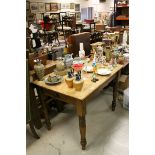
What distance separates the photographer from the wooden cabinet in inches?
220

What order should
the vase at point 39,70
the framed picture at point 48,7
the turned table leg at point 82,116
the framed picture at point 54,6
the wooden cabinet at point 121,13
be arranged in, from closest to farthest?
the turned table leg at point 82,116
the vase at point 39,70
the wooden cabinet at point 121,13
the framed picture at point 48,7
the framed picture at point 54,6

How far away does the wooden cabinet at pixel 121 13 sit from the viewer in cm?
558

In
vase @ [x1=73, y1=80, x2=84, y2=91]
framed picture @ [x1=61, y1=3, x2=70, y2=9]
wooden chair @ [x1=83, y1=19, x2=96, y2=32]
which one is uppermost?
framed picture @ [x1=61, y1=3, x2=70, y2=9]

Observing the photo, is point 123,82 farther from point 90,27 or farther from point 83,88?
point 90,27

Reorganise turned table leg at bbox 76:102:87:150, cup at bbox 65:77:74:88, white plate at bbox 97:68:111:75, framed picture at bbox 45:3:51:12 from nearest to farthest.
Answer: turned table leg at bbox 76:102:87:150 → cup at bbox 65:77:74:88 → white plate at bbox 97:68:111:75 → framed picture at bbox 45:3:51:12

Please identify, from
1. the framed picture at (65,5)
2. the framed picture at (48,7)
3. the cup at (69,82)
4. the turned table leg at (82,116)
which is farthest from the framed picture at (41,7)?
the turned table leg at (82,116)

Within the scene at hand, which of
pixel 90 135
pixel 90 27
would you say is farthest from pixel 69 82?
pixel 90 27

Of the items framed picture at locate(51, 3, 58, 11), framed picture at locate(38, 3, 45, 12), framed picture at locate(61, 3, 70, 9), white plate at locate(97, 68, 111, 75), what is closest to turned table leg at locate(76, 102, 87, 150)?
white plate at locate(97, 68, 111, 75)

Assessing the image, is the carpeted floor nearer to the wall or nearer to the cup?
the cup

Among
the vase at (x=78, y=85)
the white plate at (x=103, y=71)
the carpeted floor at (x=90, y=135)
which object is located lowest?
the carpeted floor at (x=90, y=135)

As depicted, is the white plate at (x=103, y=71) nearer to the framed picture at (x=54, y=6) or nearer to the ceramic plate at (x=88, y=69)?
the ceramic plate at (x=88, y=69)

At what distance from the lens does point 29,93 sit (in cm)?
215

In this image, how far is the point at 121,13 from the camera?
231 inches
